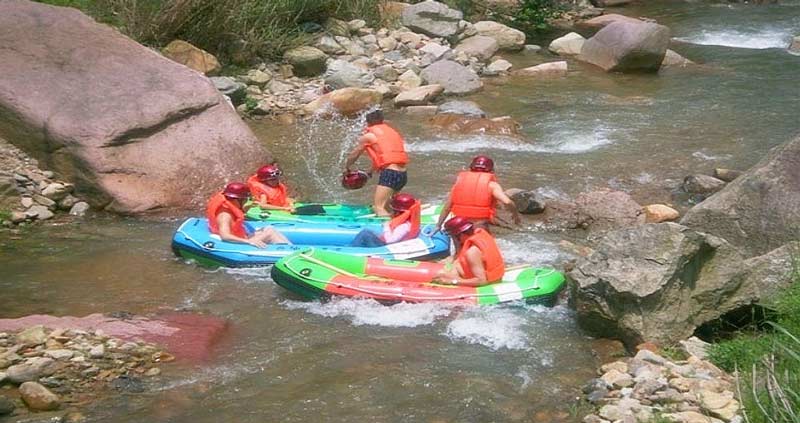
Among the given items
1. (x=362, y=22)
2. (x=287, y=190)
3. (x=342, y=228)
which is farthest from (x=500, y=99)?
(x=342, y=228)

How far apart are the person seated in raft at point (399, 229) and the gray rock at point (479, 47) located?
826 centimetres

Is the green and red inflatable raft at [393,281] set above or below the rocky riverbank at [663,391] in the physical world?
below

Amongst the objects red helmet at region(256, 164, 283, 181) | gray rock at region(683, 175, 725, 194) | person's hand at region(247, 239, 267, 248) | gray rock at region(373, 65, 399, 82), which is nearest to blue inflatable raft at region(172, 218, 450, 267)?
person's hand at region(247, 239, 267, 248)

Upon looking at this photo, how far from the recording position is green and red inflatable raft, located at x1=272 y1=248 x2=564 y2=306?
7.49 meters

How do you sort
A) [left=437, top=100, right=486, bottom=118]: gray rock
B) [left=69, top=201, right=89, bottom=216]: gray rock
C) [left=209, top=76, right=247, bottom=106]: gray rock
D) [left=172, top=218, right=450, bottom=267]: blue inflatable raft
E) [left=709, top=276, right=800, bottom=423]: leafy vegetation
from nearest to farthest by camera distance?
[left=709, top=276, right=800, bottom=423]: leafy vegetation < [left=172, top=218, right=450, bottom=267]: blue inflatable raft < [left=69, top=201, right=89, bottom=216]: gray rock < [left=209, top=76, right=247, bottom=106]: gray rock < [left=437, top=100, right=486, bottom=118]: gray rock

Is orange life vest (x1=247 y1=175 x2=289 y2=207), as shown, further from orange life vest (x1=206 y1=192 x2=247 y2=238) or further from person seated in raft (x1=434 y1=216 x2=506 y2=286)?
person seated in raft (x1=434 y1=216 x2=506 y2=286)

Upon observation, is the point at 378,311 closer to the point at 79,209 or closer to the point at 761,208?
the point at 761,208

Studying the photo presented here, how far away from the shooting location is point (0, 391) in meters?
5.80

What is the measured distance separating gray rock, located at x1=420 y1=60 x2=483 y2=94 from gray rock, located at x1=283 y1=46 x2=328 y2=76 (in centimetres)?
154

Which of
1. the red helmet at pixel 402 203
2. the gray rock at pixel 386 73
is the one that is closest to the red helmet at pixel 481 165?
the red helmet at pixel 402 203

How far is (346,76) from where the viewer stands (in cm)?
1428

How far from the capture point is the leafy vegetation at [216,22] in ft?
46.0

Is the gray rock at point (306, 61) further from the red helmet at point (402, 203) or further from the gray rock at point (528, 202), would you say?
the red helmet at point (402, 203)

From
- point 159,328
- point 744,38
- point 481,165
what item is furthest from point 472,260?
point 744,38
